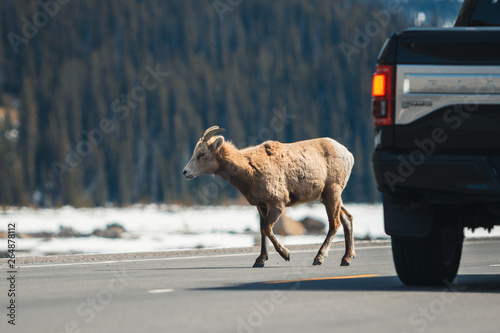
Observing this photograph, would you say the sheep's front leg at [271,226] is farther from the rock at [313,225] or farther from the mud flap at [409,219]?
the rock at [313,225]

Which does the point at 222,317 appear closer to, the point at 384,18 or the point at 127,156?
the point at 127,156

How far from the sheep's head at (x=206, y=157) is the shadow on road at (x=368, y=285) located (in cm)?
442

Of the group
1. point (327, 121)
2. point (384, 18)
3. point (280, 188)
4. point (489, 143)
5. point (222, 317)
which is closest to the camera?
point (222, 317)

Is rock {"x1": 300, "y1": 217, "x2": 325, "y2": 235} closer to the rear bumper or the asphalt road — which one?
the asphalt road


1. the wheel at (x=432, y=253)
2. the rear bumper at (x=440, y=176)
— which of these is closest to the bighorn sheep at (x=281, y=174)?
the wheel at (x=432, y=253)

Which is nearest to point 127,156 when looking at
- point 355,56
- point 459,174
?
point 355,56

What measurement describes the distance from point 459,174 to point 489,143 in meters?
0.40

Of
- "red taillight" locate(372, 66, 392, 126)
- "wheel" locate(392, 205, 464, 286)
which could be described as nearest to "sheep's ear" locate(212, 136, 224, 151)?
"wheel" locate(392, 205, 464, 286)

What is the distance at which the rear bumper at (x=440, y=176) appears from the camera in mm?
9500

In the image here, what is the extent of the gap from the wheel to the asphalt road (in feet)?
0.64

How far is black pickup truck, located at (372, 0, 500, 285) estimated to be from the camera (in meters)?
9.56

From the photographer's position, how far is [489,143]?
9.52 m

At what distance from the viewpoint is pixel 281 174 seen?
50.5 ft

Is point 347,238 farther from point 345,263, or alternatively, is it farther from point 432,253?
point 432,253
